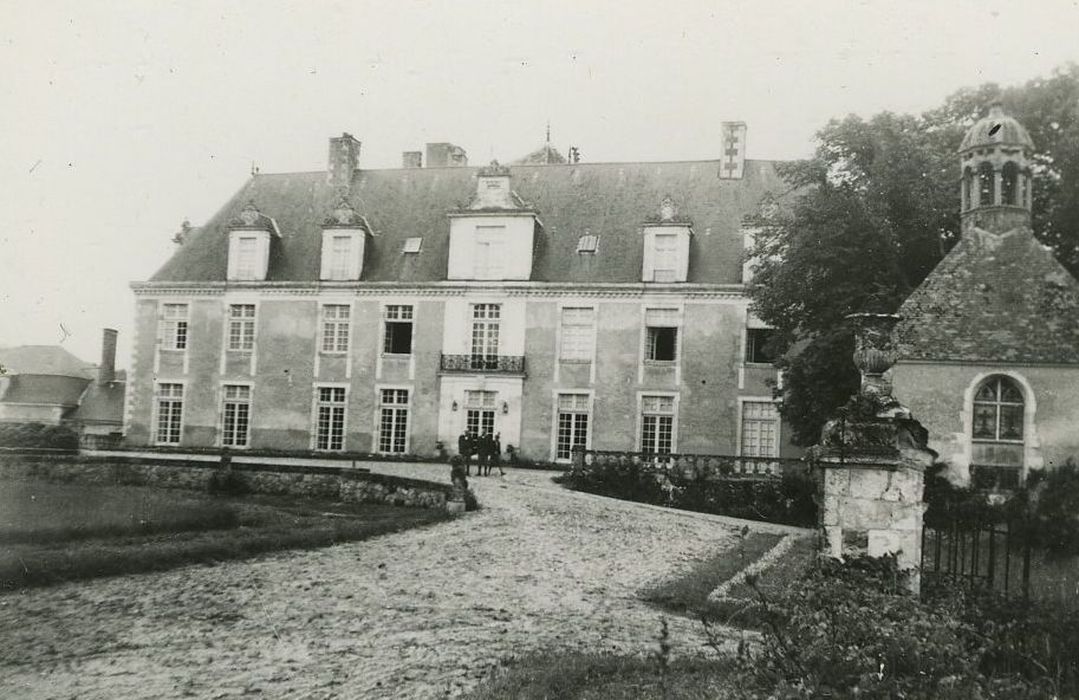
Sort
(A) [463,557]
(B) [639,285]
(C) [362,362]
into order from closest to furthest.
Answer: (A) [463,557], (B) [639,285], (C) [362,362]

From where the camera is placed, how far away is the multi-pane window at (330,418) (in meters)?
27.9

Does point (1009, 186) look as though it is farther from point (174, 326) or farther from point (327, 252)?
point (174, 326)

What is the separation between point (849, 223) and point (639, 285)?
843 centimetres

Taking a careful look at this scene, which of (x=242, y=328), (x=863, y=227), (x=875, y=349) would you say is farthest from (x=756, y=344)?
(x=875, y=349)

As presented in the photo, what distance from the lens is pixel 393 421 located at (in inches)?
1089

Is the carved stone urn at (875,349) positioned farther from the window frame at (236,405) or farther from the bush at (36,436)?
the window frame at (236,405)

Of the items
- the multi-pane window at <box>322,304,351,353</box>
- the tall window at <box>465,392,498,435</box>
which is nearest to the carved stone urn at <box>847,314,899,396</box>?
the tall window at <box>465,392,498,435</box>

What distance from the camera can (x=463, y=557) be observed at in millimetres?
10656

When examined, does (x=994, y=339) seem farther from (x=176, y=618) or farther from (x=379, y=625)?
(x=176, y=618)

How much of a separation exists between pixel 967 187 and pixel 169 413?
77.9ft

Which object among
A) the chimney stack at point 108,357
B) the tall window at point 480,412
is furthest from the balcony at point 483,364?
the chimney stack at point 108,357

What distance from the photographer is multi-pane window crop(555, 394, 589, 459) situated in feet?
86.1

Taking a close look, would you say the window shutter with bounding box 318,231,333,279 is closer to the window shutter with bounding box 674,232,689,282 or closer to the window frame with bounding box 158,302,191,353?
the window frame with bounding box 158,302,191,353

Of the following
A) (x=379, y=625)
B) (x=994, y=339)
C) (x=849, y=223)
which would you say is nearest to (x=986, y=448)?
(x=994, y=339)
